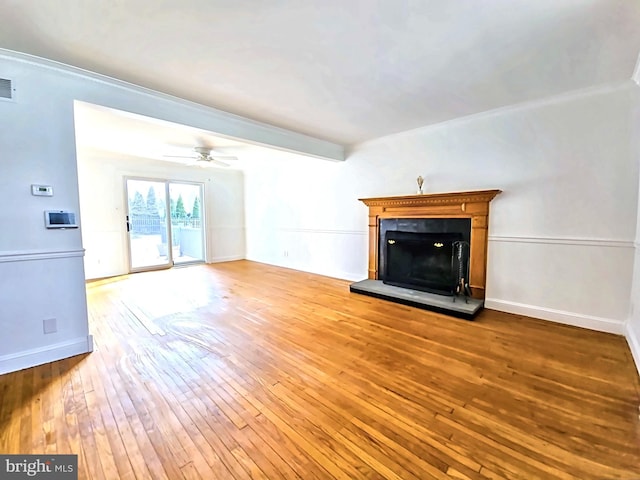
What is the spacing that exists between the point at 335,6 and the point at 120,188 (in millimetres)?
5795

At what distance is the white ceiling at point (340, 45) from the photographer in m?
1.69

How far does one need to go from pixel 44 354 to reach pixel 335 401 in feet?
8.20

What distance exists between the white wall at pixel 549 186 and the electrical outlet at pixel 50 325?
4.27 meters

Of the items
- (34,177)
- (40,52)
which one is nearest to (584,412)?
(34,177)

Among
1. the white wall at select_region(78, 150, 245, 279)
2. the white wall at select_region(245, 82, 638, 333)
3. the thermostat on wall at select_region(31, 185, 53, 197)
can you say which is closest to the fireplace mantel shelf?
the white wall at select_region(245, 82, 638, 333)

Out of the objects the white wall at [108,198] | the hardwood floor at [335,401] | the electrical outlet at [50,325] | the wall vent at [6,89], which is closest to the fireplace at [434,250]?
the hardwood floor at [335,401]

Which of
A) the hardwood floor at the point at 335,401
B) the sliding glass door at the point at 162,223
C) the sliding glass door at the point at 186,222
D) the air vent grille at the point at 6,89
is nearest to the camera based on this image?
the hardwood floor at the point at 335,401

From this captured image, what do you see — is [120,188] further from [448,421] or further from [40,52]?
[448,421]

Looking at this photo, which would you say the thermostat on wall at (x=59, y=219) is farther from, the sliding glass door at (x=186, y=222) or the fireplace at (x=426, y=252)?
the sliding glass door at (x=186, y=222)

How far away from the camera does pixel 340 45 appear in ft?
6.71

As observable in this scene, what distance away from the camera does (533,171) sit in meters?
3.18

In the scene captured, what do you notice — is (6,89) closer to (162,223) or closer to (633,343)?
(162,223)

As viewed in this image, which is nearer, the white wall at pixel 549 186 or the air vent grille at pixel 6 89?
the air vent grille at pixel 6 89

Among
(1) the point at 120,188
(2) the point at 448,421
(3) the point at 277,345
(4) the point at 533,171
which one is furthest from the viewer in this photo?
(1) the point at 120,188
